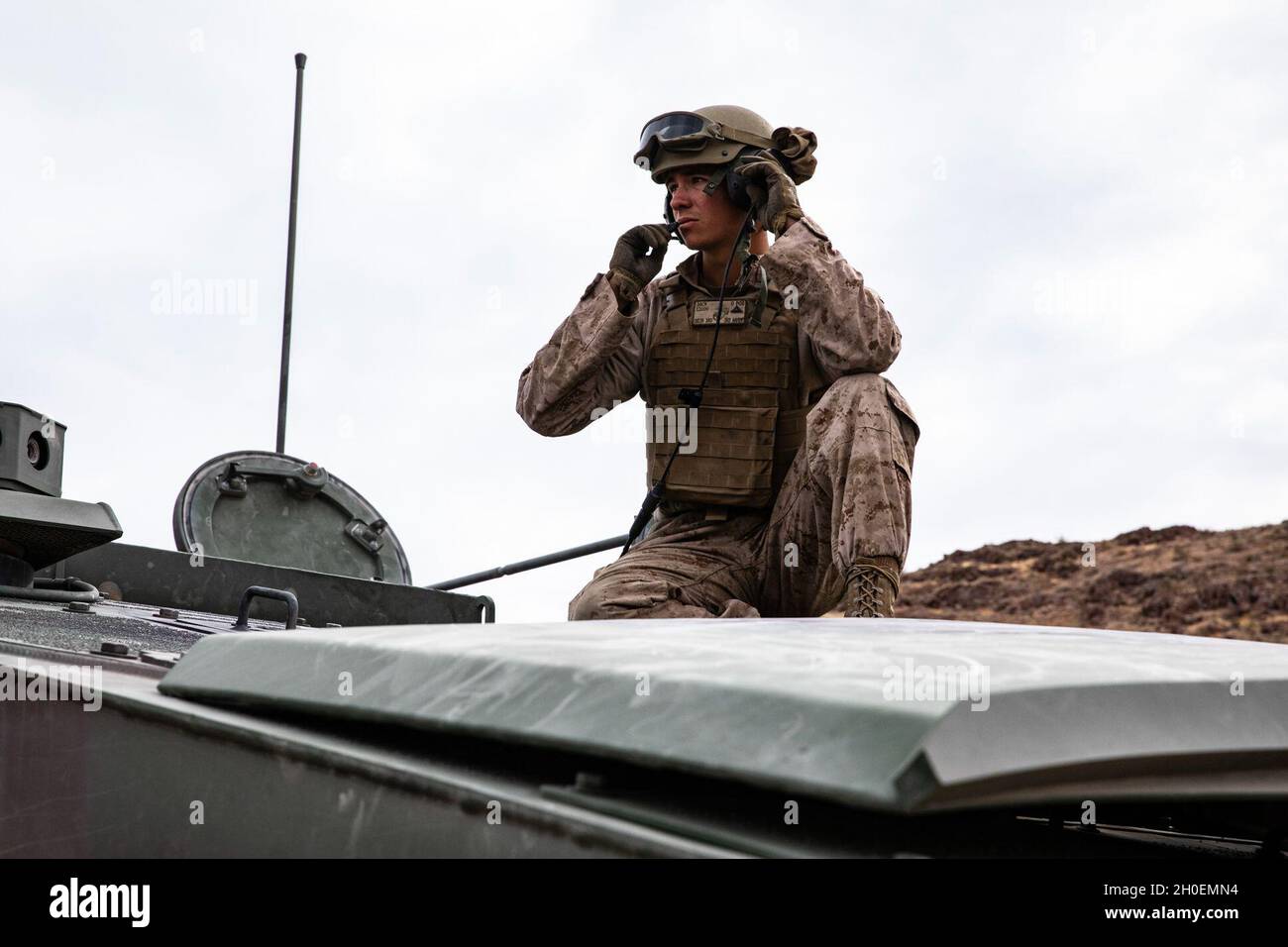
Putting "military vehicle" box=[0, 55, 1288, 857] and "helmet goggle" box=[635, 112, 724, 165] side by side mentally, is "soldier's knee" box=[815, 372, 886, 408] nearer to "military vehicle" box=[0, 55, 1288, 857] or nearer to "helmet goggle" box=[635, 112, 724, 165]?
"helmet goggle" box=[635, 112, 724, 165]

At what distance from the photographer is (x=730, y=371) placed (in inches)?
155

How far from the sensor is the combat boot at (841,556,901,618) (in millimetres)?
3396

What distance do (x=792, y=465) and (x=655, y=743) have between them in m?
2.91

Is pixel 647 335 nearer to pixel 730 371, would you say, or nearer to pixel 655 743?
pixel 730 371

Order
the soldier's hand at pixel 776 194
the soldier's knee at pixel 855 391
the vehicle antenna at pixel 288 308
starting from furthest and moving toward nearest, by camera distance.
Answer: the vehicle antenna at pixel 288 308
the soldier's hand at pixel 776 194
the soldier's knee at pixel 855 391

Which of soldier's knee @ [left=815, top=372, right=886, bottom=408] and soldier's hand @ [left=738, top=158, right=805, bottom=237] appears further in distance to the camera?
soldier's hand @ [left=738, top=158, right=805, bottom=237]

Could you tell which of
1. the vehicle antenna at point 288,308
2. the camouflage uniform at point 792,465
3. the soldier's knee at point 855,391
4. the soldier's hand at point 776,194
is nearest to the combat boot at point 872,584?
the camouflage uniform at point 792,465

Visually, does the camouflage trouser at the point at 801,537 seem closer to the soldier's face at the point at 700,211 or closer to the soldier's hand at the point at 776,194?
the soldier's hand at the point at 776,194

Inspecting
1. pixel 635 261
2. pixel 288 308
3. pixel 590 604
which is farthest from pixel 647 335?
pixel 288 308

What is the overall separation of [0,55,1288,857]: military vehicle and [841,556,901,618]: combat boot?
1.81 meters

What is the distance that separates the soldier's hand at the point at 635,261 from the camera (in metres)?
3.87

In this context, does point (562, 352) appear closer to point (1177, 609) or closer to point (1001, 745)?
point (1001, 745)

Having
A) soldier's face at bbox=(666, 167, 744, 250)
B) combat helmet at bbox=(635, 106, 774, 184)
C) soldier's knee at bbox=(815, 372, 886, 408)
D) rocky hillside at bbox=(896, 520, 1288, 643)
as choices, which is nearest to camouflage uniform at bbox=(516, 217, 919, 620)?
soldier's knee at bbox=(815, 372, 886, 408)

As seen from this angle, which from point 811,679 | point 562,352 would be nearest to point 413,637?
point 811,679
